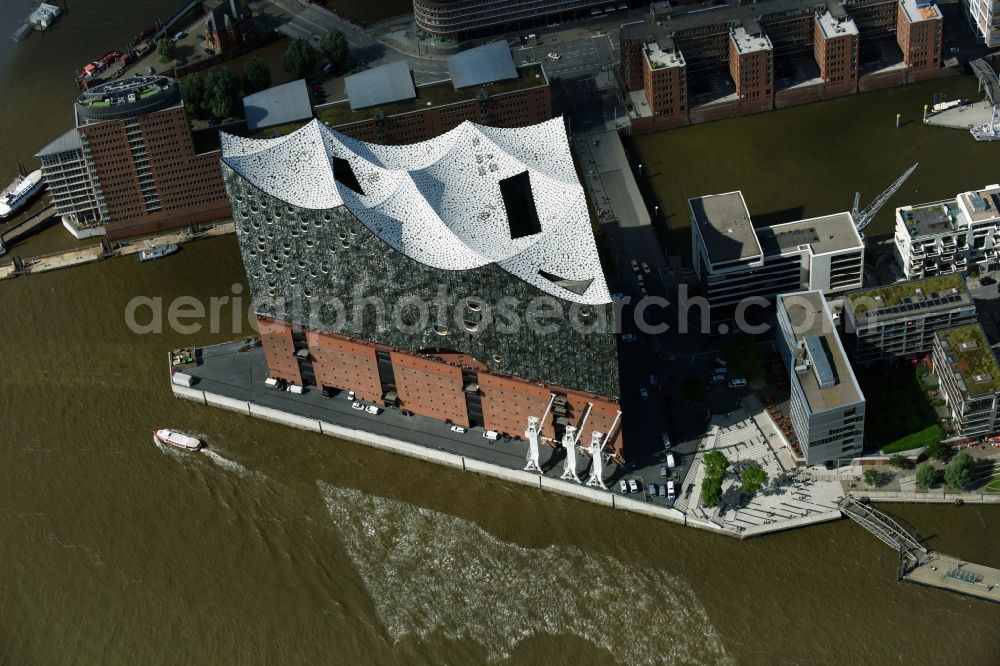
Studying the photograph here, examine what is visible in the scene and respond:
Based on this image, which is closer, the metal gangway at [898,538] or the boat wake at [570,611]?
the boat wake at [570,611]

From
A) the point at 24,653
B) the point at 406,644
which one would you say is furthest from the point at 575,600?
the point at 24,653

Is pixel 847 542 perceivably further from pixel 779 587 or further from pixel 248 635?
pixel 248 635

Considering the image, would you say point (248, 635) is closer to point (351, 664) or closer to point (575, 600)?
point (351, 664)

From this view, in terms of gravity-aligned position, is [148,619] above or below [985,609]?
above

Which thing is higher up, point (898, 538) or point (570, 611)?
point (570, 611)

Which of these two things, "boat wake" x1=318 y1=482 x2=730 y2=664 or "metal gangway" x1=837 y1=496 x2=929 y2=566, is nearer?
"boat wake" x1=318 y1=482 x2=730 y2=664

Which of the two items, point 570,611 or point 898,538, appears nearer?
point 570,611

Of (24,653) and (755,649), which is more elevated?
(24,653)

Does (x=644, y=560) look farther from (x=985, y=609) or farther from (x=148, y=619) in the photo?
(x=148, y=619)

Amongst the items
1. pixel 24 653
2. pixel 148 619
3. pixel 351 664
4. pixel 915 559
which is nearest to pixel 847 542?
pixel 915 559
